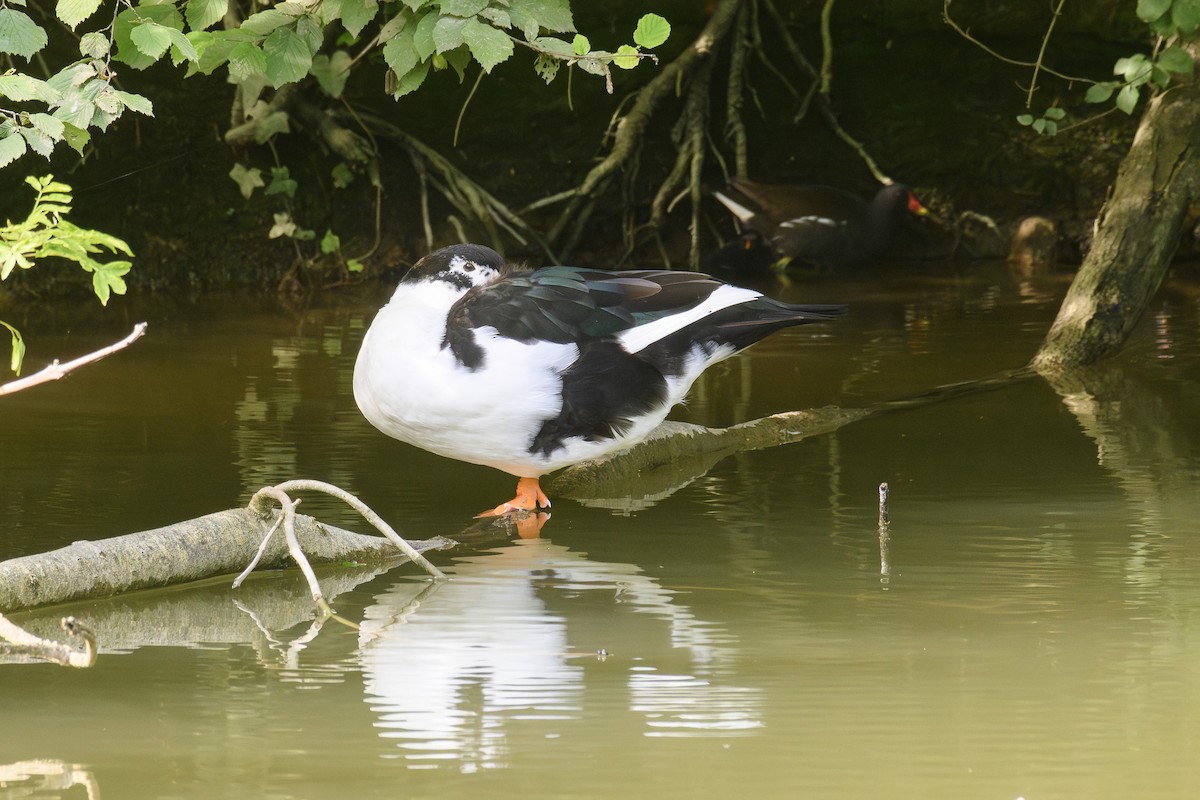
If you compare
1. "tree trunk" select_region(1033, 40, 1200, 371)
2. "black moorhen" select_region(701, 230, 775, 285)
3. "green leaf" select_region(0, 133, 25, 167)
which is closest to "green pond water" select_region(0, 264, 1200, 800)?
"tree trunk" select_region(1033, 40, 1200, 371)

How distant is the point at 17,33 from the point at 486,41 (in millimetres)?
830

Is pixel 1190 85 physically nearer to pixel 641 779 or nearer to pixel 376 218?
pixel 641 779

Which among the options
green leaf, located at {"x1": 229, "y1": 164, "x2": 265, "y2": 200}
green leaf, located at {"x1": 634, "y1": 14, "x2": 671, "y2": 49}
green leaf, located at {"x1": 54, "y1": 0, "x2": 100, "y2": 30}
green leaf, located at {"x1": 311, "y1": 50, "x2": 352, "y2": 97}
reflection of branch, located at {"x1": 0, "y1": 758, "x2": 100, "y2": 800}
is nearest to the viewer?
reflection of branch, located at {"x1": 0, "y1": 758, "x2": 100, "y2": 800}

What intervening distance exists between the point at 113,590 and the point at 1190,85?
425 cm

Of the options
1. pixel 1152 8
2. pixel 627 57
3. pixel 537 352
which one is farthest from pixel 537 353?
pixel 1152 8

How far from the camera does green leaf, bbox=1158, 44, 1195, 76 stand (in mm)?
5043

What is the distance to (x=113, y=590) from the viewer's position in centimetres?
331

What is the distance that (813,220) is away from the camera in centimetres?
888

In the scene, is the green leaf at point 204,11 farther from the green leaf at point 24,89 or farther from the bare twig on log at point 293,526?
the bare twig on log at point 293,526

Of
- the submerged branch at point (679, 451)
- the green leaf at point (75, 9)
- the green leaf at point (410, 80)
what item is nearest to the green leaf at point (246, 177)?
the submerged branch at point (679, 451)

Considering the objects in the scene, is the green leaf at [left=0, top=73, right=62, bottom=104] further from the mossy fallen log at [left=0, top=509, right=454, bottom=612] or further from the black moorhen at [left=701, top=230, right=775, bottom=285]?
the black moorhen at [left=701, top=230, right=775, bottom=285]

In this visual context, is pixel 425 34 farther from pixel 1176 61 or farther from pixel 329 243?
pixel 329 243

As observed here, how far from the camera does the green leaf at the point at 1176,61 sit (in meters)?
5.04

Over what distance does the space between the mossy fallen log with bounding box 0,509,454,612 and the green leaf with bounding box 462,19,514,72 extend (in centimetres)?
121
